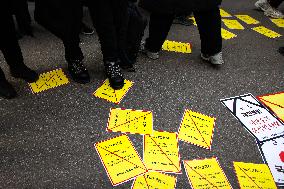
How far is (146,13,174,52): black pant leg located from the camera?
69.5 inches

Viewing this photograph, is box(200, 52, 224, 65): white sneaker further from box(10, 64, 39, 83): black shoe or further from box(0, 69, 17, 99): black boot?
box(0, 69, 17, 99): black boot

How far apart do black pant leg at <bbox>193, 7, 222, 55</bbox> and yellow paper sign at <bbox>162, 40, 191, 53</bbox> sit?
30cm

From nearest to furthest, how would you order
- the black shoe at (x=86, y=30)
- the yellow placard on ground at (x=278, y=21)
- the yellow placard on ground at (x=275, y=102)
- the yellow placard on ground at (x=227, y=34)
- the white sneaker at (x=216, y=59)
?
1. the yellow placard on ground at (x=275, y=102)
2. the white sneaker at (x=216, y=59)
3. the black shoe at (x=86, y=30)
4. the yellow placard on ground at (x=227, y=34)
5. the yellow placard on ground at (x=278, y=21)

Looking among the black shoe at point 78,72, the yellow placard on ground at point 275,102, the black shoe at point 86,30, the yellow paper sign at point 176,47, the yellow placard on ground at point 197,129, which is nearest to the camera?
the yellow placard on ground at point 197,129

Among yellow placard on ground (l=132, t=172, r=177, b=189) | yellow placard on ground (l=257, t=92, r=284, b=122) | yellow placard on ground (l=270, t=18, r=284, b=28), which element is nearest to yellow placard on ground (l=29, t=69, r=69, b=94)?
yellow placard on ground (l=132, t=172, r=177, b=189)

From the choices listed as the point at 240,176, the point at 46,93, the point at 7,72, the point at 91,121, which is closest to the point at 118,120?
the point at 91,121

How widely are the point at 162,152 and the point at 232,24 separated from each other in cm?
187

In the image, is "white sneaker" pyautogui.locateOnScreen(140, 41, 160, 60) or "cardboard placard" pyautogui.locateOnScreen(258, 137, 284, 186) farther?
"white sneaker" pyautogui.locateOnScreen(140, 41, 160, 60)

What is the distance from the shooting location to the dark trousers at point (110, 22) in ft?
4.77

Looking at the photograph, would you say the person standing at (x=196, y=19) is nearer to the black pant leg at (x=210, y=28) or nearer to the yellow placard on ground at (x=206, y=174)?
the black pant leg at (x=210, y=28)

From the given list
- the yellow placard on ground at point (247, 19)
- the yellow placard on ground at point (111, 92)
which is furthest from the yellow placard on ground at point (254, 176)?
the yellow placard on ground at point (247, 19)

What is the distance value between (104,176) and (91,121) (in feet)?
1.14

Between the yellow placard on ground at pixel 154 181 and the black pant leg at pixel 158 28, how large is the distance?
101 cm

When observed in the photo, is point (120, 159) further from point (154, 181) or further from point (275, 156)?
point (275, 156)
